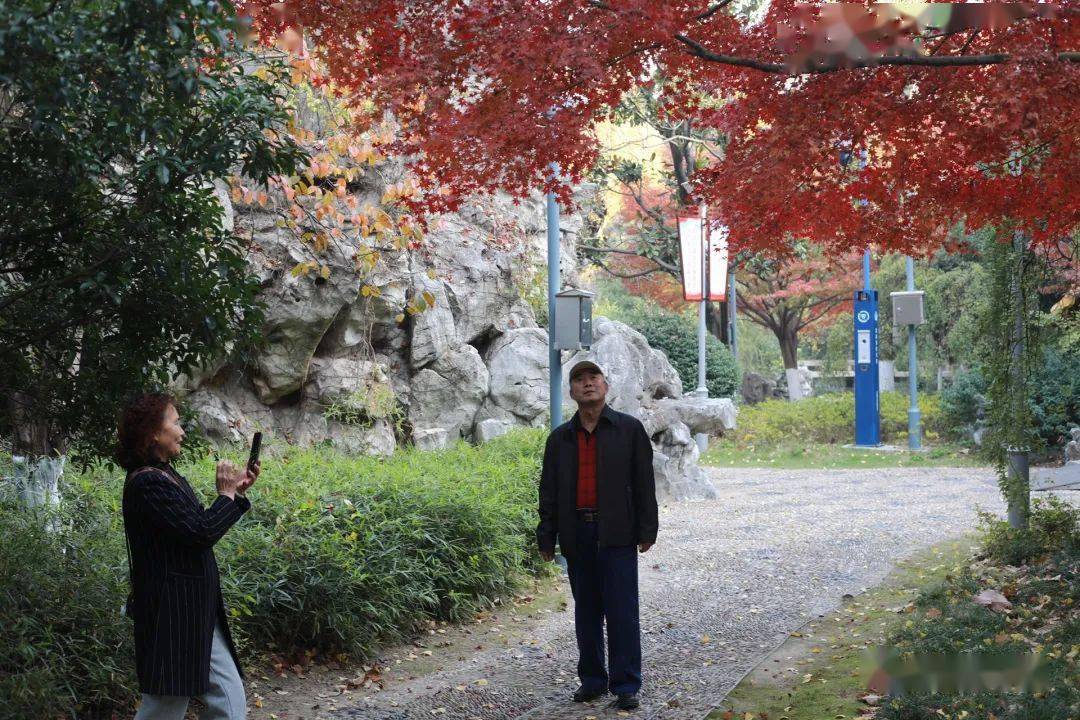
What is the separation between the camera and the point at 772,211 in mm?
5992

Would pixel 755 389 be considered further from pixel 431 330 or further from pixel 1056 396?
pixel 431 330

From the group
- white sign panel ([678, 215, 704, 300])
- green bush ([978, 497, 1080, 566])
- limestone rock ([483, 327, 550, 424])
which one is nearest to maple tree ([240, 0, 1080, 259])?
green bush ([978, 497, 1080, 566])

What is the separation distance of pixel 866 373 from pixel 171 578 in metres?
19.1

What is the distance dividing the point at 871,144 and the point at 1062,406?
12671mm

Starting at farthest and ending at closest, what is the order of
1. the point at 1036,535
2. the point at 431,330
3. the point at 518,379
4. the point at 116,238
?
the point at 518,379, the point at 431,330, the point at 1036,535, the point at 116,238

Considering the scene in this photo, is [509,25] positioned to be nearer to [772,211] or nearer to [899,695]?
[772,211]

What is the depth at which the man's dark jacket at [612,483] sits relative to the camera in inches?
202

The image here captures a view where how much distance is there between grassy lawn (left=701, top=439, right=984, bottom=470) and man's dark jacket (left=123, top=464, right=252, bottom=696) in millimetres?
16059

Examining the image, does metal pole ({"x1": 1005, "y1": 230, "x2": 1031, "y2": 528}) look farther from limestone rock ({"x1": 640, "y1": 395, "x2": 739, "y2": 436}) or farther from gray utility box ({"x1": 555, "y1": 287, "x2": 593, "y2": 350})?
limestone rock ({"x1": 640, "y1": 395, "x2": 739, "y2": 436})

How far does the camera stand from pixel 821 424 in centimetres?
2267

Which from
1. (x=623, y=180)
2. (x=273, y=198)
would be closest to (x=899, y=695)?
(x=273, y=198)

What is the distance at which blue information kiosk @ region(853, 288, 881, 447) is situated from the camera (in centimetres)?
2062

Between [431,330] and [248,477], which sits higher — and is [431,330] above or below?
above

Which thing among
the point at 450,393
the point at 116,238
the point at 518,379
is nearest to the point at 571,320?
the point at 450,393
